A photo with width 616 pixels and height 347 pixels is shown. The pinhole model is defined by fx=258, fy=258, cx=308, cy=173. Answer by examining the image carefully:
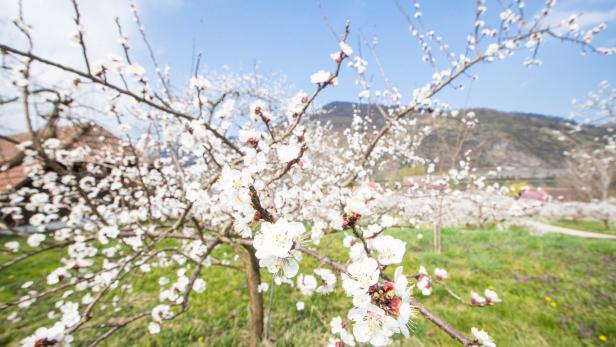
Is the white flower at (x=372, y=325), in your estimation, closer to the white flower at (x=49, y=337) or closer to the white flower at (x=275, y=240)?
the white flower at (x=275, y=240)

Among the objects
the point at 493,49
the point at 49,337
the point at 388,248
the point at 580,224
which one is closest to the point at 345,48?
the point at 388,248

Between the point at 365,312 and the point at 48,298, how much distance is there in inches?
234

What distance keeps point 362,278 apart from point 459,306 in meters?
3.63

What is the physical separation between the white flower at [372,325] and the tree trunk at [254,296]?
1.66 meters

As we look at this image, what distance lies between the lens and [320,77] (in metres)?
1.52

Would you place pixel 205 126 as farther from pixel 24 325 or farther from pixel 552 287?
pixel 552 287

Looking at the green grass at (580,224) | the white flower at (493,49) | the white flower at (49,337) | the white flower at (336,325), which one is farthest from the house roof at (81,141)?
the green grass at (580,224)

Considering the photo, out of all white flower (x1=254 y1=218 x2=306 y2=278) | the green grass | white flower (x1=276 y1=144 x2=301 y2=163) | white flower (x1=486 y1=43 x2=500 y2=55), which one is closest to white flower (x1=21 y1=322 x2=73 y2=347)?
white flower (x1=254 y1=218 x2=306 y2=278)

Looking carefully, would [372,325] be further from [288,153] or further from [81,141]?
[81,141]

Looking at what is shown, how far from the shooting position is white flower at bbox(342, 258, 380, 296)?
2.86 ft

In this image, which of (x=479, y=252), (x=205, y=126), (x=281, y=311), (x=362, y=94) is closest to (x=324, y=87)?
(x=205, y=126)

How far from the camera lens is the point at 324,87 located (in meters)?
1.57

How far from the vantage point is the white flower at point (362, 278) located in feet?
2.86

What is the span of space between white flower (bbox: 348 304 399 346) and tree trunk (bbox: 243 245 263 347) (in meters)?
1.66
